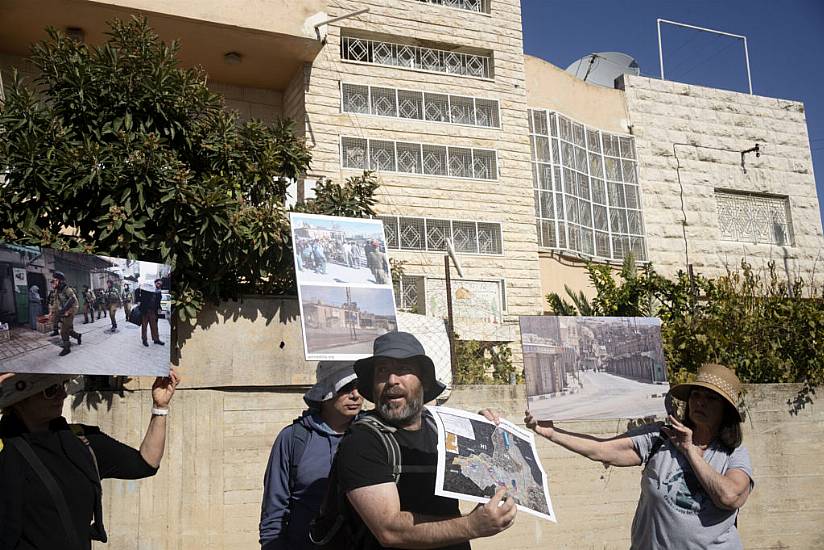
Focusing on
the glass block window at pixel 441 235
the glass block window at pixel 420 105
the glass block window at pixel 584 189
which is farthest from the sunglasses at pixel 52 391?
the glass block window at pixel 584 189

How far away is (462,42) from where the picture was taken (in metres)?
16.2

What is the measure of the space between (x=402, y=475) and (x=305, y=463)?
4.47 feet

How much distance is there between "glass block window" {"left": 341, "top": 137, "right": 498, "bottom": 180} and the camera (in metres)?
15.0

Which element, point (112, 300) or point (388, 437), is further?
point (112, 300)

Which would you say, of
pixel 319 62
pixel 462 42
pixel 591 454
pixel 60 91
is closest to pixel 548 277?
pixel 462 42

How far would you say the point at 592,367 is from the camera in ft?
18.4

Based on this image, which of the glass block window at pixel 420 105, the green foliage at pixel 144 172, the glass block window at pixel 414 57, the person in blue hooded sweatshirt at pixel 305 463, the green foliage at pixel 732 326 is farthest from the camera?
the glass block window at pixel 414 57

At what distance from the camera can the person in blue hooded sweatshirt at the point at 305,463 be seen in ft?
14.0

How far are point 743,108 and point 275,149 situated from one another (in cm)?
1590

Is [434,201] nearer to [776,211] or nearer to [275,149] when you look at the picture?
[275,149]

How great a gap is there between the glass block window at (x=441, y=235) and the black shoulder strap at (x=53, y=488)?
11.6 metres

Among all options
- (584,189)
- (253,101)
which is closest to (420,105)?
(253,101)

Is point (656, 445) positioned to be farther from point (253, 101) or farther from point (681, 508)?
point (253, 101)

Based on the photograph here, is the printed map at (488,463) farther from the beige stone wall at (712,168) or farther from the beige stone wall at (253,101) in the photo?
the beige stone wall at (712,168)
